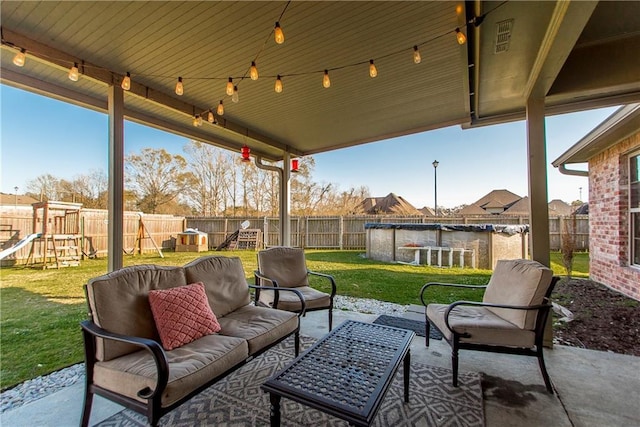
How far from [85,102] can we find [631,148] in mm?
7220

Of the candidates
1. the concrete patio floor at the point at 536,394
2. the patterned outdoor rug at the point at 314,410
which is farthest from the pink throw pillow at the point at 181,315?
the concrete patio floor at the point at 536,394

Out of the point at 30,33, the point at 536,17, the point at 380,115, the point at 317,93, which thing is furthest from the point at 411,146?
the point at 30,33

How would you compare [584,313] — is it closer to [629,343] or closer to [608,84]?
[629,343]

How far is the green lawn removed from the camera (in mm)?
2561

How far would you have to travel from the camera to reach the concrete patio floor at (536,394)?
178 cm

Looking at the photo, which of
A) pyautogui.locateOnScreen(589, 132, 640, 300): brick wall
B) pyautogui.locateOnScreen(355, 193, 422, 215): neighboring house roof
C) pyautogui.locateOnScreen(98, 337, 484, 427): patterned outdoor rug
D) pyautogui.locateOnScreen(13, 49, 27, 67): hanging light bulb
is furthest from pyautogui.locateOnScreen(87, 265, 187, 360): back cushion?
pyautogui.locateOnScreen(355, 193, 422, 215): neighboring house roof

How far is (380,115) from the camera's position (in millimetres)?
3875

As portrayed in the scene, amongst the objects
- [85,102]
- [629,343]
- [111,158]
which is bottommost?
[629,343]

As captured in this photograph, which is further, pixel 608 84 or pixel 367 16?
pixel 608 84

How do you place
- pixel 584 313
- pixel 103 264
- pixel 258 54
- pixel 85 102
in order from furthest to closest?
pixel 103 264
pixel 584 313
pixel 85 102
pixel 258 54

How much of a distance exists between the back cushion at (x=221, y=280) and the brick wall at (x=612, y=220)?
5334 mm

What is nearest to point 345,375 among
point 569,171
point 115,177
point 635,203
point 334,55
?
point 334,55

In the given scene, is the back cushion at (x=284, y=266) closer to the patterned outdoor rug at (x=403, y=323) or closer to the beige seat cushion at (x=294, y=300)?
the beige seat cushion at (x=294, y=300)

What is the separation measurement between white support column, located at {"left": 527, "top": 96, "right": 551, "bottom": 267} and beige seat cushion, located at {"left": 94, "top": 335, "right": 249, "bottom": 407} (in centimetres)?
294
